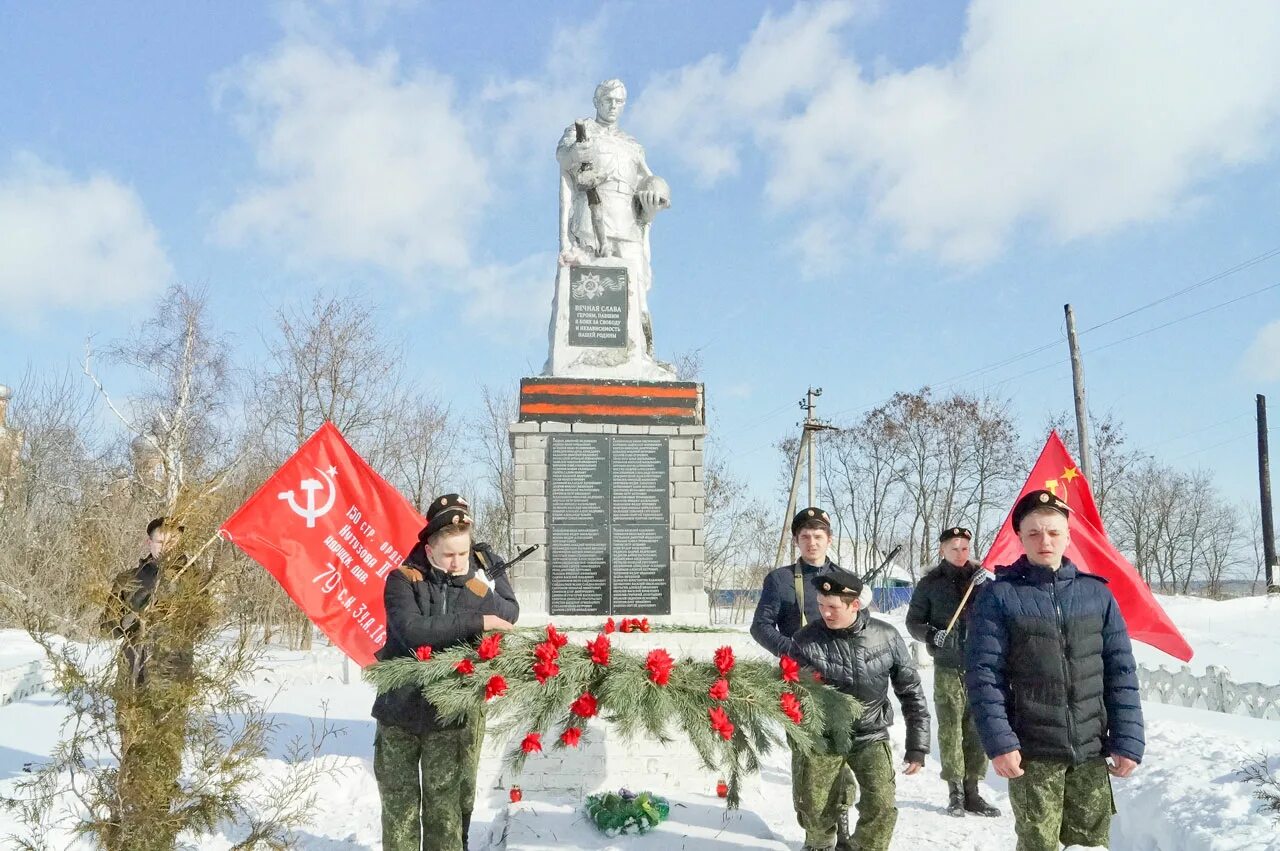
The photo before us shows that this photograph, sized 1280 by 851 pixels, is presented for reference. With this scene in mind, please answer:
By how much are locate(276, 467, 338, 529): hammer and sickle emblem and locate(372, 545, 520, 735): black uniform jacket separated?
323cm

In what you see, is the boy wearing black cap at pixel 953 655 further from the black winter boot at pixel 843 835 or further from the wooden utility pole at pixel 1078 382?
the wooden utility pole at pixel 1078 382

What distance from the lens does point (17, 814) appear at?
13.2ft

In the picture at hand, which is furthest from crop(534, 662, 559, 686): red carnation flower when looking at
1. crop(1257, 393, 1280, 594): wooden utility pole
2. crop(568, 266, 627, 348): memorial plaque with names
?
crop(1257, 393, 1280, 594): wooden utility pole

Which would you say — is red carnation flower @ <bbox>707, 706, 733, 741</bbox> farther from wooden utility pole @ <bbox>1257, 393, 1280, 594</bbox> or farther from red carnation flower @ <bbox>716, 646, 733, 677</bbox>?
wooden utility pole @ <bbox>1257, 393, 1280, 594</bbox>

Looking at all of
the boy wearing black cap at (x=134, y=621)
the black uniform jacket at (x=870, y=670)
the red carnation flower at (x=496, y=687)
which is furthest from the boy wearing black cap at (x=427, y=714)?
the black uniform jacket at (x=870, y=670)

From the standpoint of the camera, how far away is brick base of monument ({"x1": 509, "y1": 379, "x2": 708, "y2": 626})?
7.73 metres

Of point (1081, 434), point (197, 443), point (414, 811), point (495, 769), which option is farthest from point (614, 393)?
point (197, 443)

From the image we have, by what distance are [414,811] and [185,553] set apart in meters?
1.45

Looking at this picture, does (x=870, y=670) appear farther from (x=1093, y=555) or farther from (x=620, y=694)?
(x=1093, y=555)

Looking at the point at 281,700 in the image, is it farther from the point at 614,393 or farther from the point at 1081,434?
the point at 1081,434

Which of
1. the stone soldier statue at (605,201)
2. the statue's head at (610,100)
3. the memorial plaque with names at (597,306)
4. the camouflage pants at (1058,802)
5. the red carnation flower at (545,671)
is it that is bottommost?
the camouflage pants at (1058,802)

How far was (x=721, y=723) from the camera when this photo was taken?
3.54 m

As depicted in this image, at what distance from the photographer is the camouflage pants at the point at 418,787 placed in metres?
3.83

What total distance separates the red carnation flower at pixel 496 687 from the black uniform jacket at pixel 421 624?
10.7 inches
